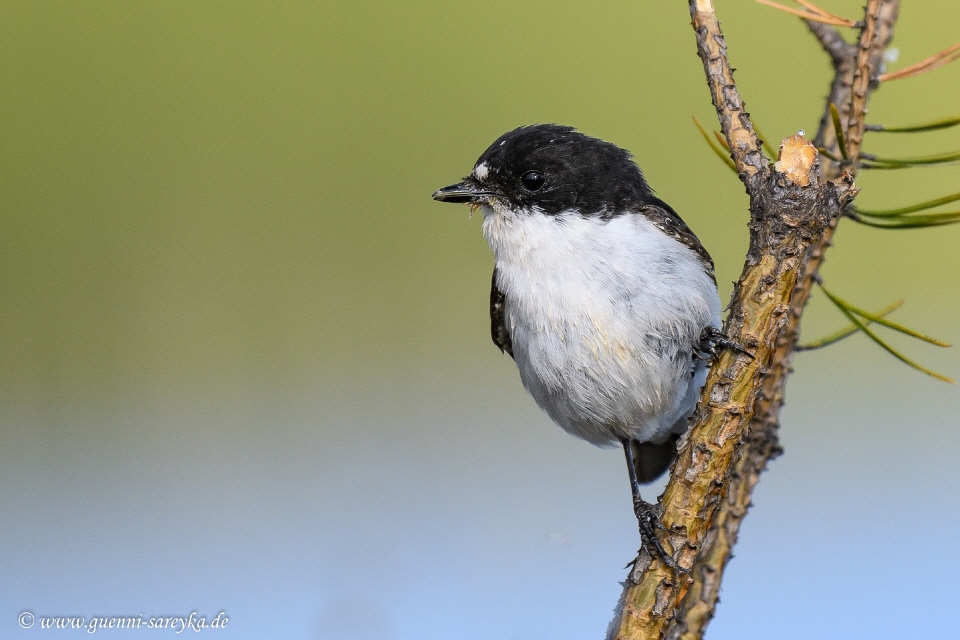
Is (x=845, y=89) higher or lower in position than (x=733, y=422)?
higher

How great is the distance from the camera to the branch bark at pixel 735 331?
1422mm

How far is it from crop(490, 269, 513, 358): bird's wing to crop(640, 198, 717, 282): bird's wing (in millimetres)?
487

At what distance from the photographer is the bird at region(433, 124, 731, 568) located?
2166 millimetres

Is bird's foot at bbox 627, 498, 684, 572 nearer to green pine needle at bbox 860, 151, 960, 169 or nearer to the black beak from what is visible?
green pine needle at bbox 860, 151, 960, 169

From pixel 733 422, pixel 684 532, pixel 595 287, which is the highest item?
pixel 595 287

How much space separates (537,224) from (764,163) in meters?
0.94

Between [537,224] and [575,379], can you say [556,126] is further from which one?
[575,379]

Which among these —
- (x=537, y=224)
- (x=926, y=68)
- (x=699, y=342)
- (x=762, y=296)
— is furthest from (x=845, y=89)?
(x=537, y=224)

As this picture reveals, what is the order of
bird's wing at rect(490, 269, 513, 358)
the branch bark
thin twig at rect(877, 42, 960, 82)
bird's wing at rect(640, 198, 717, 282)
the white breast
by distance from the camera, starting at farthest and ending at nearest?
1. bird's wing at rect(490, 269, 513, 358)
2. bird's wing at rect(640, 198, 717, 282)
3. the white breast
4. thin twig at rect(877, 42, 960, 82)
5. the branch bark

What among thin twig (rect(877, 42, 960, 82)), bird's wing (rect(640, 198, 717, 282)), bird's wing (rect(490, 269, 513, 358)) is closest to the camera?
thin twig (rect(877, 42, 960, 82))

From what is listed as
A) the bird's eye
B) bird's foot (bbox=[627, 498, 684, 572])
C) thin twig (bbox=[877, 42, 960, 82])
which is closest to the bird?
the bird's eye

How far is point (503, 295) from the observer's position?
251 centimetres

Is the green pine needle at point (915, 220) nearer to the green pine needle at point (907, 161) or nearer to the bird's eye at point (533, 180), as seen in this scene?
the green pine needle at point (907, 161)

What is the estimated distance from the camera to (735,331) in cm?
149
